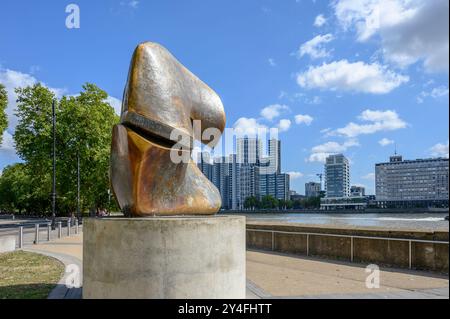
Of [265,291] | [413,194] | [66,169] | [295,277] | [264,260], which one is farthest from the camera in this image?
[413,194]


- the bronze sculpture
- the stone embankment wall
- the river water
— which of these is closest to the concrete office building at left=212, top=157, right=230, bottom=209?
the river water

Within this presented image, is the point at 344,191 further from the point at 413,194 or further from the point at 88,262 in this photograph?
the point at 88,262

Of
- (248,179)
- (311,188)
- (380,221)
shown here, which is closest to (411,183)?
(248,179)

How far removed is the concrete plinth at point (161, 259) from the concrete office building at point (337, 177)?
142m

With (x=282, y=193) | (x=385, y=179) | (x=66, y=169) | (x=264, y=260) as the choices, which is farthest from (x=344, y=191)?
(x=264, y=260)

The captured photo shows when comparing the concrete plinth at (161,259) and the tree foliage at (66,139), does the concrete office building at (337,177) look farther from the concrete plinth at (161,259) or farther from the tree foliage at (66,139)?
the concrete plinth at (161,259)

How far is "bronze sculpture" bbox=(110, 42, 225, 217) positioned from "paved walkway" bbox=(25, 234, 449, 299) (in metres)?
2.23

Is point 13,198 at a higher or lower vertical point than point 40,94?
lower

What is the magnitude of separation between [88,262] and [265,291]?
350 centimetres

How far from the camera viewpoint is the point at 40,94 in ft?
131

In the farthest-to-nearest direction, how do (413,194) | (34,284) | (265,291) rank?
(413,194) < (34,284) < (265,291)

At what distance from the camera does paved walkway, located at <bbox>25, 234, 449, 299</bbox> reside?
7.62 meters

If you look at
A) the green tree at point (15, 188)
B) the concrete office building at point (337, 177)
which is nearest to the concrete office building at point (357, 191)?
the concrete office building at point (337, 177)

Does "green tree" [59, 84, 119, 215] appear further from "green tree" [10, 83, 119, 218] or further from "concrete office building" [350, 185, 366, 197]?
"concrete office building" [350, 185, 366, 197]
